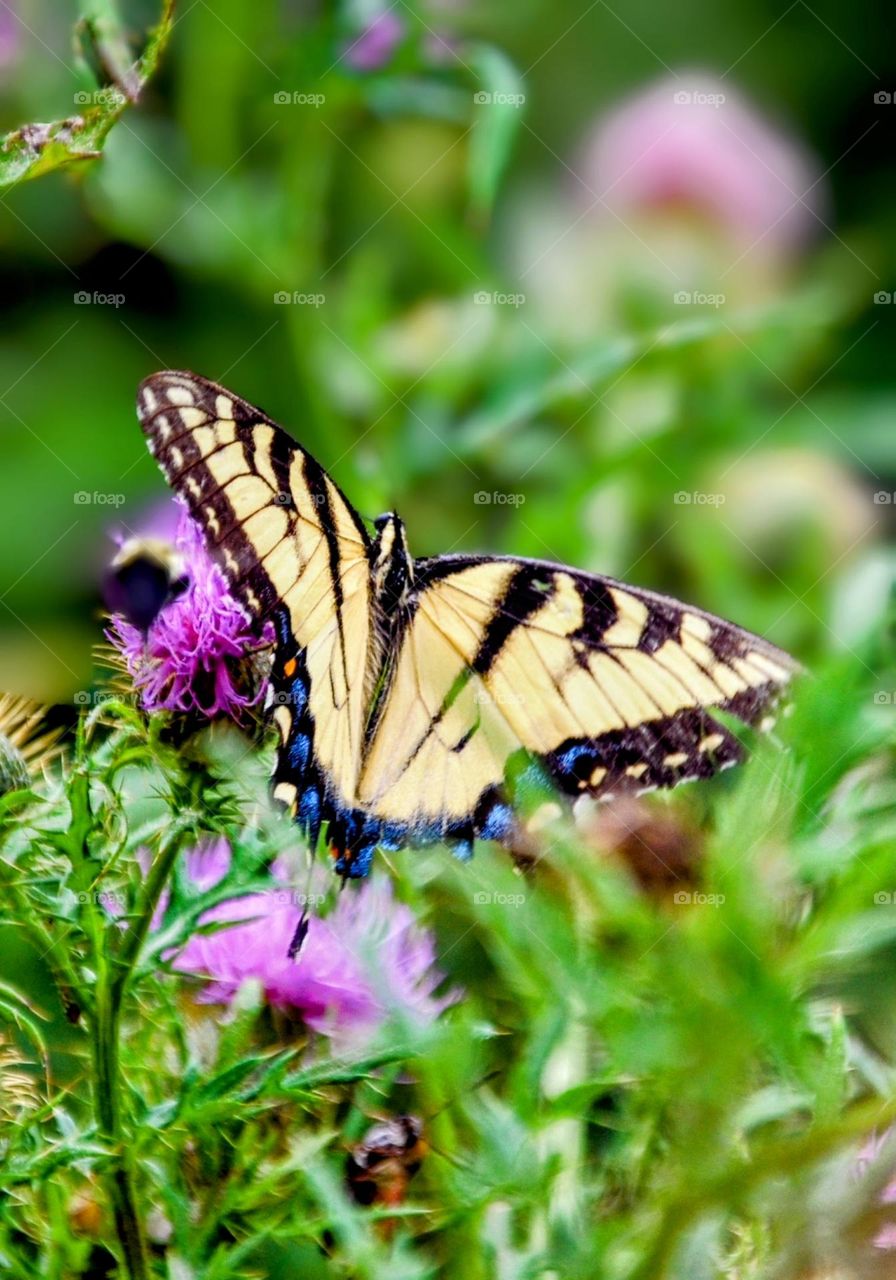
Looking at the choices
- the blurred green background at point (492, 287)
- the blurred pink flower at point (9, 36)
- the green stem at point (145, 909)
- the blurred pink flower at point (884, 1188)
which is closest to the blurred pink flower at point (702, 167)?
the blurred green background at point (492, 287)

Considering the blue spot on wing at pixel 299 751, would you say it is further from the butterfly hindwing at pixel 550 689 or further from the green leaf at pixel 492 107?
the green leaf at pixel 492 107

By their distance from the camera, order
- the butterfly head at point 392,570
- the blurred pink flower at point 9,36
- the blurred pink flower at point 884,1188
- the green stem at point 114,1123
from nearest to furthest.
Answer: the blurred pink flower at point 884,1188, the green stem at point 114,1123, the butterfly head at point 392,570, the blurred pink flower at point 9,36

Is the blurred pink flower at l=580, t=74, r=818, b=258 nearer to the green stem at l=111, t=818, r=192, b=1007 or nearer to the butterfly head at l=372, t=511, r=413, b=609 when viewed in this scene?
the butterfly head at l=372, t=511, r=413, b=609

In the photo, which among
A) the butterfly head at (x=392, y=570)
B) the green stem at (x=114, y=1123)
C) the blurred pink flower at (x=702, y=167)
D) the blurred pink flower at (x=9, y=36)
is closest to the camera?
the green stem at (x=114, y=1123)

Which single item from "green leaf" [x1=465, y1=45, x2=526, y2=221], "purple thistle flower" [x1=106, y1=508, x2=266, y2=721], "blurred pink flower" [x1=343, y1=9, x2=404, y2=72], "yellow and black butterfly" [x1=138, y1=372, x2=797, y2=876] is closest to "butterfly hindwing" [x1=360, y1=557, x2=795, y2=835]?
"yellow and black butterfly" [x1=138, y1=372, x2=797, y2=876]

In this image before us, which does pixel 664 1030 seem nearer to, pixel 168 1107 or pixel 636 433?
pixel 168 1107

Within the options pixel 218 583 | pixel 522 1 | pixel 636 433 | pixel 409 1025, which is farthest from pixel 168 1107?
pixel 522 1
